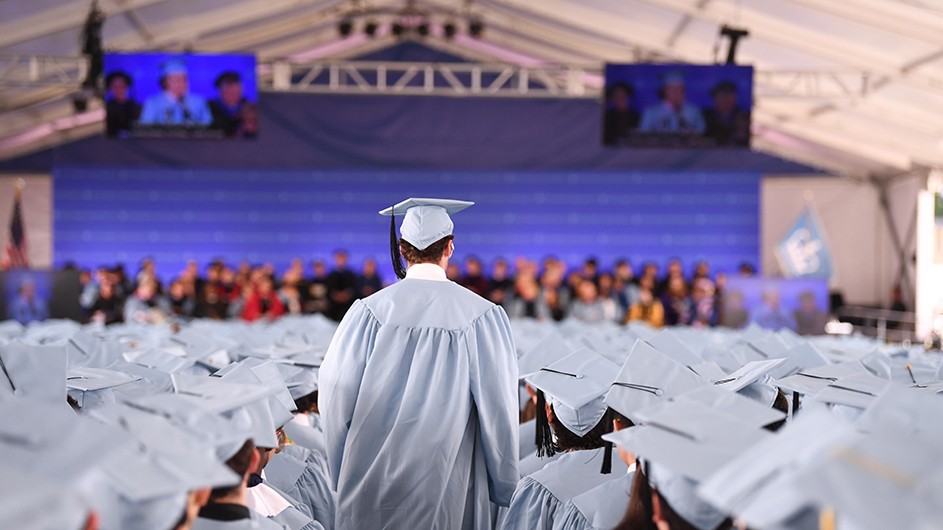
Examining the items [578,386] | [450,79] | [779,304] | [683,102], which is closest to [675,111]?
[683,102]

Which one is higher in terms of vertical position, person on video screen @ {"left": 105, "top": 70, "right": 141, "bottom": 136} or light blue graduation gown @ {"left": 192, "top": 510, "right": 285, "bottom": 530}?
person on video screen @ {"left": 105, "top": 70, "right": 141, "bottom": 136}

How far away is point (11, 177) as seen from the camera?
1550 centimetres

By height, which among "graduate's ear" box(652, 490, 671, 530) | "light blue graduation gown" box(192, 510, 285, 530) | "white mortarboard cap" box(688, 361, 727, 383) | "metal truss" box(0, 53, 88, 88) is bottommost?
"light blue graduation gown" box(192, 510, 285, 530)

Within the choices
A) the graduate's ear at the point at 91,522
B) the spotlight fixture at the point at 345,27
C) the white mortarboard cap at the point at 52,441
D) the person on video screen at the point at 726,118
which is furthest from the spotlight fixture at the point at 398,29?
the graduate's ear at the point at 91,522

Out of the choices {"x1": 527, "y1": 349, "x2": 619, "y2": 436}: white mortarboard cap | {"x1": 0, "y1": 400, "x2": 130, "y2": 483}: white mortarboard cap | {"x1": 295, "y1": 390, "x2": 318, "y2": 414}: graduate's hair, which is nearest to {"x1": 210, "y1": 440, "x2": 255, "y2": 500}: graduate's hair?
{"x1": 0, "y1": 400, "x2": 130, "y2": 483}: white mortarboard cap

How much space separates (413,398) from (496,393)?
0.27 meters

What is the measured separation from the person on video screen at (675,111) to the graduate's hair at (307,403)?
5.62 m

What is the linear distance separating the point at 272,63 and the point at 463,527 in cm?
854

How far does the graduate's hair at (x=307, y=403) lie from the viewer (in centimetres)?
411

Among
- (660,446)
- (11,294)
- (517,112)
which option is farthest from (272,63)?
(660,446)

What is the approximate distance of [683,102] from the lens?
8.88 metres

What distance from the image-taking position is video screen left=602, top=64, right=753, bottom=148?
888 cm

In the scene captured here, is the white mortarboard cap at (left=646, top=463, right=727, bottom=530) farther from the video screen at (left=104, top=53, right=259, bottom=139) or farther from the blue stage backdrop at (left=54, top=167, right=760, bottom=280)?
the blue stage backdrop at (left=54, top=167, right=760, bottom=280)

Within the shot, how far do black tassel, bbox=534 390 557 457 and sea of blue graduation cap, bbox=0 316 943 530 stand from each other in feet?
0.07
